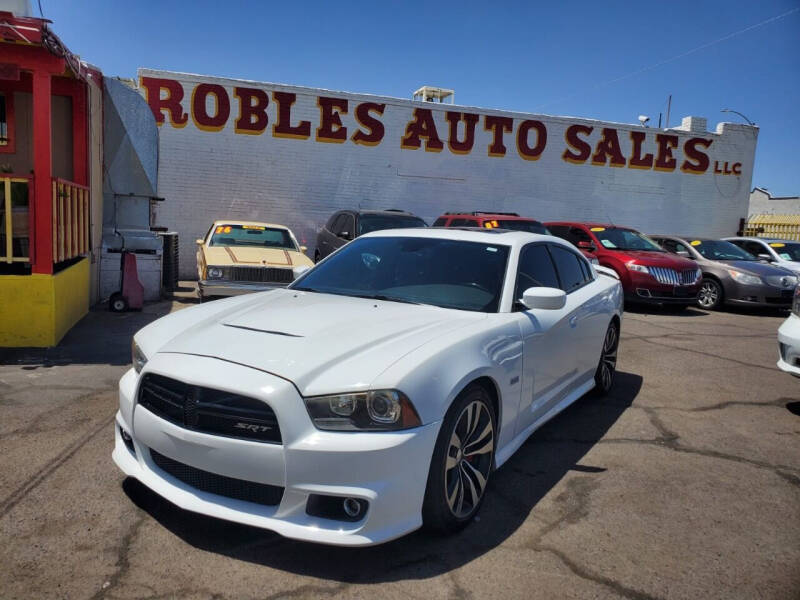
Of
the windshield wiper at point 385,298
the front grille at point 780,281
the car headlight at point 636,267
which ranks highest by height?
the windshield wiper at point 385,298

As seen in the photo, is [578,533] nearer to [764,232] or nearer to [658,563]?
[658,563]

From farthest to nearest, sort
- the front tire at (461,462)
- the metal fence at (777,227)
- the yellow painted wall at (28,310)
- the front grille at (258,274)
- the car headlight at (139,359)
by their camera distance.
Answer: the metal fence at (777,227)
the front grille at (258,274)
the yellow painted wall at (28,310)
the car headlight at (139,359)
the front tire at (461,462)

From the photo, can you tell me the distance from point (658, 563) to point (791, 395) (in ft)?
13.7

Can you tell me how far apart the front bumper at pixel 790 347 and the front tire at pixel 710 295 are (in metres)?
6.98

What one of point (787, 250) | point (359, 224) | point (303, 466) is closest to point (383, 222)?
point (359, 224)

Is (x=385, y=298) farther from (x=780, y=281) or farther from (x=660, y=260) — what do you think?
(x=780, y=281)

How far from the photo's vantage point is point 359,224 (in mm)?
11352

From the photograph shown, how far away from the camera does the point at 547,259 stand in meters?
4.79

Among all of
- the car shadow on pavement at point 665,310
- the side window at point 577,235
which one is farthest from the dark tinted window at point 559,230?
the car shadow on pavement at point 665,310

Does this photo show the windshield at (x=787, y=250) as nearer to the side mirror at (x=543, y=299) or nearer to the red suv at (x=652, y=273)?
the red suv at (x=652, y=273)

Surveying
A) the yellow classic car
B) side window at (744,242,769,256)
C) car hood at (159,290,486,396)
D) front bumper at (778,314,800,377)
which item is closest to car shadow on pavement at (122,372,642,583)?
car hood at (159,290,486,396)

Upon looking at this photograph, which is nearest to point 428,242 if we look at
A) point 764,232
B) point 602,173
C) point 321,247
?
point 321,247

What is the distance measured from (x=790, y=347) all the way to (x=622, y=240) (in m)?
7.47

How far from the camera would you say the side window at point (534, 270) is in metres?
4.18
